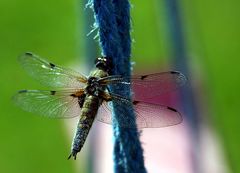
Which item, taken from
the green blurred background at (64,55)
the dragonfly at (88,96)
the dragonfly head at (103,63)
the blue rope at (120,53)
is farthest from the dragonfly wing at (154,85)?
the green blurred background at (64,55)

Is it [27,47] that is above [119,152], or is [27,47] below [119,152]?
above

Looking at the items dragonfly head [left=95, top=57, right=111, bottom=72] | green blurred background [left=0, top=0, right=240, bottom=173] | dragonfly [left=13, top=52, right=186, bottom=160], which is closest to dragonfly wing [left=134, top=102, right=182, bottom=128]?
dragonfly [left=13, top=52, right=186, bottom=160]

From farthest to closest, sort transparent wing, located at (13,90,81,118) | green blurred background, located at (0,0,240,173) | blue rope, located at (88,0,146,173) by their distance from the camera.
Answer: green blurred background, located at (0,0,240,173) → transparent wing, located at (13,90,81,118) → blue rope, located at (88,0,146,173)

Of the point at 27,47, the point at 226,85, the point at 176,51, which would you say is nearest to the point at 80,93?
the point at 176,51

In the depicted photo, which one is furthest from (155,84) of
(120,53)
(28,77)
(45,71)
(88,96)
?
(28,77)

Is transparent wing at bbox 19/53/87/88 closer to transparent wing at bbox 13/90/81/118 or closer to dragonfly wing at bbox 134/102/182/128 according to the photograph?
transparent wing at bbox 13/90/81/118

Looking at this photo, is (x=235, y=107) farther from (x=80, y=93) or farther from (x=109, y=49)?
(x=109, y=49)
